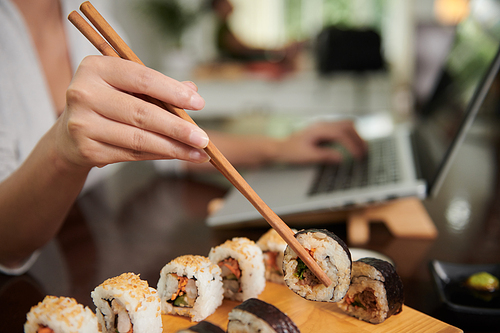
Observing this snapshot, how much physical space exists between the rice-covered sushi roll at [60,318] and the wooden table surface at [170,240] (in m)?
0.18

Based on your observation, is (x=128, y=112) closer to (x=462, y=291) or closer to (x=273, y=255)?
(x=273, y=255)

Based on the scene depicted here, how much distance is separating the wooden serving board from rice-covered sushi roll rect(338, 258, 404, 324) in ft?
0.04

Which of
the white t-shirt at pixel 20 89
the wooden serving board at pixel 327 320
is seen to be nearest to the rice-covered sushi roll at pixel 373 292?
the wooden serving board at pixel 327 320

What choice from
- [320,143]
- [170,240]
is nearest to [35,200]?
[170,240]

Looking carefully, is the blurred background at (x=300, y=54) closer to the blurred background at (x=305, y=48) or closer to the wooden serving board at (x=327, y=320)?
the blurred background at (x=305, y=48)

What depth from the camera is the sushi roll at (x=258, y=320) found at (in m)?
0.35

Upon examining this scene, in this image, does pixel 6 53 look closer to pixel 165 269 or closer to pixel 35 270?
pixel 35 270

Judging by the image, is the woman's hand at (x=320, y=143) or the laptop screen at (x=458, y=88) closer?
the laptop screen at (x=458, y=88)

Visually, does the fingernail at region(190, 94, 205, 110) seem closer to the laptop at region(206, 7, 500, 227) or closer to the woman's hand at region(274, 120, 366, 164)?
the laptop at region(206, 7, 500, 227)

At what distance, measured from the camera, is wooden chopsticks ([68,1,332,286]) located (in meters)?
0.39

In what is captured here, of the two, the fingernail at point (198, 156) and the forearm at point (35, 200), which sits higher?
the fingernail at point (198, 156)

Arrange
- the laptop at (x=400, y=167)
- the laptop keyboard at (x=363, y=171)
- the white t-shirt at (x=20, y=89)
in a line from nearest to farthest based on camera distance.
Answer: the laptop at (x=400, y=167), the laptop keyboard at (x=363, y=171), the white t-shirt at (x=20, y=89)

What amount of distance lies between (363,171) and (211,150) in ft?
2.10

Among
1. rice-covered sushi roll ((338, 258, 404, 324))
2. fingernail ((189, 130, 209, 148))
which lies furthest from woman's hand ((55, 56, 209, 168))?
rice-covered sushi roll ((338, 258, 404, 324))
